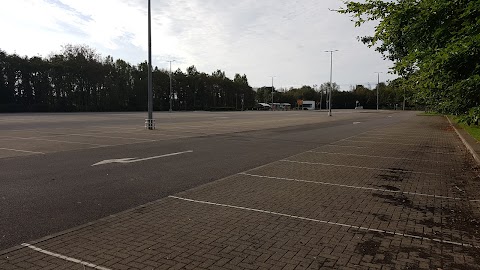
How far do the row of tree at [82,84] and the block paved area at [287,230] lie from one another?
190 feet

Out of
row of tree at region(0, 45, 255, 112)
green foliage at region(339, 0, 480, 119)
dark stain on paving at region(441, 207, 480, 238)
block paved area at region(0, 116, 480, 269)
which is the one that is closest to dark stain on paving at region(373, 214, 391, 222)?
block paved area at region(0, 116, 480, 269)

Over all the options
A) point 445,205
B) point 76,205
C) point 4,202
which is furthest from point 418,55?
point 4,202

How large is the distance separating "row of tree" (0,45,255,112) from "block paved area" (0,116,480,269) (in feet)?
190

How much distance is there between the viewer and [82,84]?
6719 cm

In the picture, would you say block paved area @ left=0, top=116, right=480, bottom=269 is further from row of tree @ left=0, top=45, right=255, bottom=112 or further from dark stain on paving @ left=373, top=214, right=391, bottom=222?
row of tree @ left=0, top=45, right=255, bottom=112

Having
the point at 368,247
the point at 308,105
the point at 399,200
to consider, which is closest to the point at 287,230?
the point at 368,247

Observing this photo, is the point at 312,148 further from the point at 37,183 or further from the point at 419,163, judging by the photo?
the point at 37,183

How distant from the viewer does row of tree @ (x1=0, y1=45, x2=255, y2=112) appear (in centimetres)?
5959

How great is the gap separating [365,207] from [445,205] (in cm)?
147

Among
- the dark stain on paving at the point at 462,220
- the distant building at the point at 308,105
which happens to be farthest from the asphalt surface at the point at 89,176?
the distant building at the point at 308,105

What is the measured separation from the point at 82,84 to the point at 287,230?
225 ft

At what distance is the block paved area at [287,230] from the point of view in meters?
4.14

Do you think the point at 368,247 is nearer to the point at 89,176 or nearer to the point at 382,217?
the point at 382,217

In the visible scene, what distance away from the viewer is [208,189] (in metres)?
7.54
